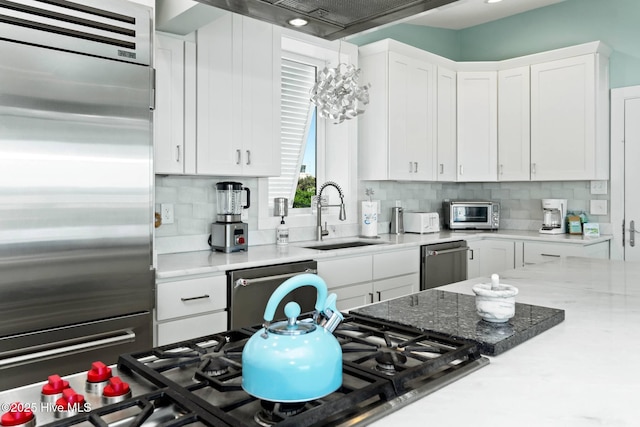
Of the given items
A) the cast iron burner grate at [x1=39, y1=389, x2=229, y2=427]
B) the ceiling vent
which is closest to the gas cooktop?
the cast iron burner grate at [x1=39, y1=389, x2=229, y2=427]

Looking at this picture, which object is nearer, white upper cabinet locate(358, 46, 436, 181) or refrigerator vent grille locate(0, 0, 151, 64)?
refrigerator vent grille locate(0, 0, 151, 64)

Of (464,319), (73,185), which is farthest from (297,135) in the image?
(464,319)

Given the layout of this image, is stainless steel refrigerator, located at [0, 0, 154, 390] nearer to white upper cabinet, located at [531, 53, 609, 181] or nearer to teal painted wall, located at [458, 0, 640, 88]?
white upper cabinet, located at [531, 53, 609, 181]

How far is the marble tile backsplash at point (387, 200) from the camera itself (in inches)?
127

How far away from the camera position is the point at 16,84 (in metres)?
1.96

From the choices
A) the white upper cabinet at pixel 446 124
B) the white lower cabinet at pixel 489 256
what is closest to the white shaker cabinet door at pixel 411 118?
the white upper cabinet at pixel 446 124

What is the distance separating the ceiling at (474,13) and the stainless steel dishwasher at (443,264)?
213 centimetres

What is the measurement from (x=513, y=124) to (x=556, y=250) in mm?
1335

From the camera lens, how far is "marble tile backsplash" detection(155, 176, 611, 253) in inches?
127

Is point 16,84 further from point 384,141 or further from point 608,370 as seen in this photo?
point 384,141

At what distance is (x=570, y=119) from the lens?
443 centimetres

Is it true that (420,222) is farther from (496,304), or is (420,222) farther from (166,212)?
(496,304)

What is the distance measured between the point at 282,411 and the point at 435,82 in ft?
14.1

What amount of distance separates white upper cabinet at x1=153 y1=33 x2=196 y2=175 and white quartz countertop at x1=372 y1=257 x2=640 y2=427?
6.85 feet
